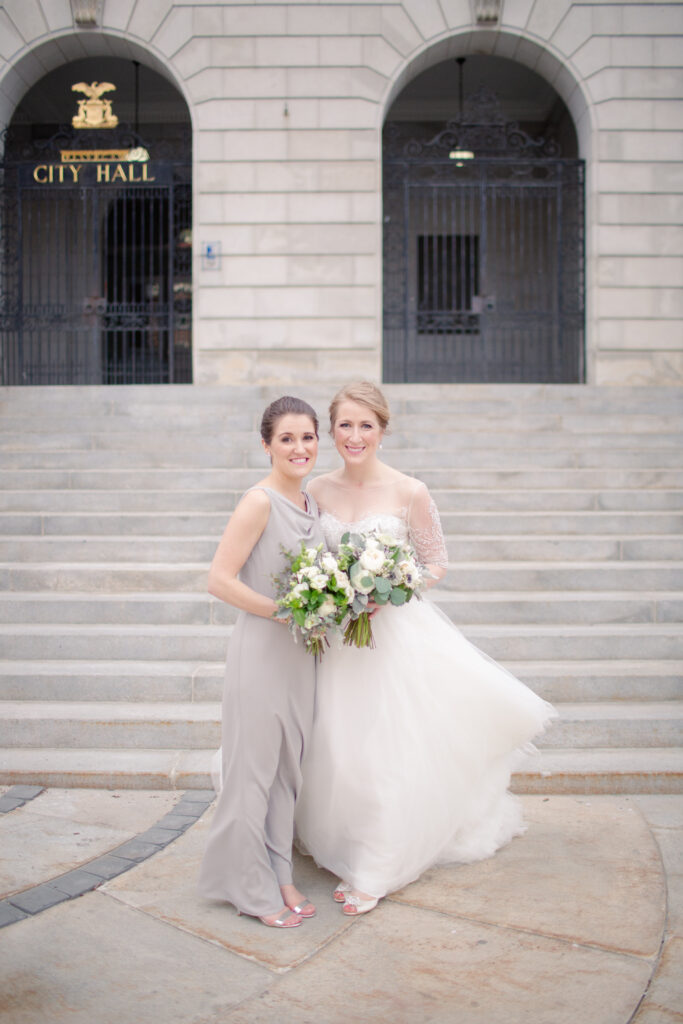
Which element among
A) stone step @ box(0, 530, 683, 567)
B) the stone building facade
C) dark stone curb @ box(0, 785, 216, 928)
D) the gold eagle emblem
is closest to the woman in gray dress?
dark stone curb @ box(0, 785, 216, 928)

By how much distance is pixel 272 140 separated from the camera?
11977 mm

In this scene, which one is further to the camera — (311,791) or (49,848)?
(49,848)

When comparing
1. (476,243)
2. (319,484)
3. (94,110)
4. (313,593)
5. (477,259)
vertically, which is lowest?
(313,593)

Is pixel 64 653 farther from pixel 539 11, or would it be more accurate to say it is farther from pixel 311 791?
pixel 539 11

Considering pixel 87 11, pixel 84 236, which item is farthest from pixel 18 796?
pixel 84 236

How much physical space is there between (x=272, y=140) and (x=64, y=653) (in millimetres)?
9036

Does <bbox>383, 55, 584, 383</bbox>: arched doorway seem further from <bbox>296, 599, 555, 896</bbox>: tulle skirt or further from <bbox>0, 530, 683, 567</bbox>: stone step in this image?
<bbox>296, 599, 555, 896</bbox>: tulle skirt

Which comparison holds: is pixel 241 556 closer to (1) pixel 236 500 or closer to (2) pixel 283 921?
(2) pixel 283 921

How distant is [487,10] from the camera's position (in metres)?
12.0

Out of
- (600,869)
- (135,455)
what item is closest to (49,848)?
(600,869)

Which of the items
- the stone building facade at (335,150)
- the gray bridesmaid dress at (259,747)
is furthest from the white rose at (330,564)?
the stone building facade at (335,150)

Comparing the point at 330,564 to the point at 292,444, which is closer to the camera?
the point at 330,564

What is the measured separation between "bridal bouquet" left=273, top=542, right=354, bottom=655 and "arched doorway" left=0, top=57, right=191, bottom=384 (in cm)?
930

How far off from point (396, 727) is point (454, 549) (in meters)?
3.07
